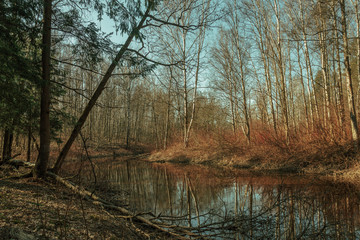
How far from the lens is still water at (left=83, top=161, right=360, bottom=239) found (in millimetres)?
3588

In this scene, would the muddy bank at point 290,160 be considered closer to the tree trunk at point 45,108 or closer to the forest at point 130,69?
the forest at point 130,69

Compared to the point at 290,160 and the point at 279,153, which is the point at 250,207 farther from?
the point at 279,153

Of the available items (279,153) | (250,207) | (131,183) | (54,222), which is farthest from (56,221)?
(279,153)

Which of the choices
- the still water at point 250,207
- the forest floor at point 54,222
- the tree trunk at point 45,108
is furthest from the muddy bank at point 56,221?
the tree trunk at point 45,108

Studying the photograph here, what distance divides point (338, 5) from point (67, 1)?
8864 millimetres

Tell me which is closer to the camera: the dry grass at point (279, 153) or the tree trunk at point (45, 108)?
the tree trunk at point (45, 108)

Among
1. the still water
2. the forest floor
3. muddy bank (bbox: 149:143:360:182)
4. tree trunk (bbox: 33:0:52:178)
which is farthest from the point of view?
muddy bank (bbox: 149:143:360:182)

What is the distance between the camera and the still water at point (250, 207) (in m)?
3.59

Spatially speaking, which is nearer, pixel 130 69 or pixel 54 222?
A: pixel 54 222

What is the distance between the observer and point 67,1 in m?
5.07

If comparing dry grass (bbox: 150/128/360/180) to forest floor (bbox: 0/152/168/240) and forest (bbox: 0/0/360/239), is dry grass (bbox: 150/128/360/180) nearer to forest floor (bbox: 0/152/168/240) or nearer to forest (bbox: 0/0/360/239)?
Result: forest (bbox: 0/0/360/239)

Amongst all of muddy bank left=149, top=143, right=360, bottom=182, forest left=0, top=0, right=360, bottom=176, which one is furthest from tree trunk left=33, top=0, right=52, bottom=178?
muddy bank left=149, top=143, right=360, bottom=182

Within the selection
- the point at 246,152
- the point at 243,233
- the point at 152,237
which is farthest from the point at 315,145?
the point at 152,237

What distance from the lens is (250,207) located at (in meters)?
5.11
